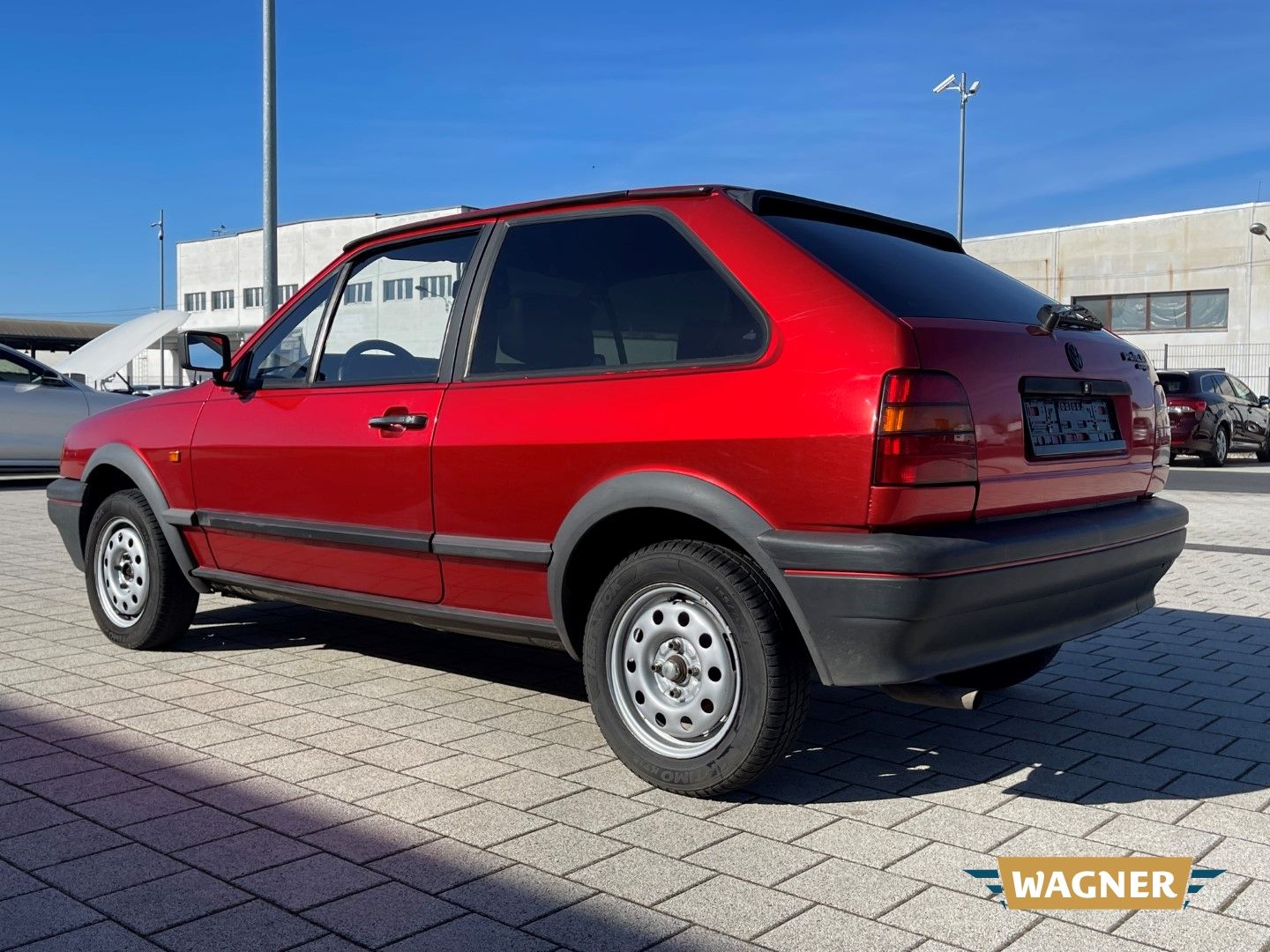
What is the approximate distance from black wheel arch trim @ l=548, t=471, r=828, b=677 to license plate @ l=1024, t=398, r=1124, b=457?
874 millimetres

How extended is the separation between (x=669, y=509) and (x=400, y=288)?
1.77 meters

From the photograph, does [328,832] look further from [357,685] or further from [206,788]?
[357,685]

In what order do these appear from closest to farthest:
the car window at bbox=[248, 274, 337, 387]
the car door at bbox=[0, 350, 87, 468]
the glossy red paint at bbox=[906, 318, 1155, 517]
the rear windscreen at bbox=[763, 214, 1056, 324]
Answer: the glossy red paint at bbox=[906, 318, 1155, 517] → the rear windscreen at bbox=[763, 214, 1056, 324] → the car window at bbox=[248, 274, 337, 387] → the car door at bbox=[0, 350, 87, 468]

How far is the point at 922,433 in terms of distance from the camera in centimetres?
316

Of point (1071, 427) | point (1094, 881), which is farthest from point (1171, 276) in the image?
point (1094, 881)

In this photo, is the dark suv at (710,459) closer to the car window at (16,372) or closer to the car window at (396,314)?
the car window at (396,314)

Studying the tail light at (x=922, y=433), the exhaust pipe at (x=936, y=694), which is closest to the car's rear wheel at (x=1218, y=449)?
the exhaust pipe at (x=936, y=694)

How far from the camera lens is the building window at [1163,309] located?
36.4 meters

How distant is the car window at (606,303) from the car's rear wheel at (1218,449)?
62.1ft

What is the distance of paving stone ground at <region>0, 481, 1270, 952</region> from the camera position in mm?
2715

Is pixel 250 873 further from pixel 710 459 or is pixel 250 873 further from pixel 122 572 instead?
pixel 122 572

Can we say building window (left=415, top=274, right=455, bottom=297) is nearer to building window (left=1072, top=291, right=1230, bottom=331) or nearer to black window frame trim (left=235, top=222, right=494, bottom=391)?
black window frame trim (left=235, top=222, right=494, bottom=391)

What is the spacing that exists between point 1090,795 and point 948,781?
409 mm

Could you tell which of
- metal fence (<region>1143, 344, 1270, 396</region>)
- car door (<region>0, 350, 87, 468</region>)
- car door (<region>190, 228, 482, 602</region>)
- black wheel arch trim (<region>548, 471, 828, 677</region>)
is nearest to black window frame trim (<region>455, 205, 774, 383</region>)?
car door (<region>190, 228, 482, 602</region>)
